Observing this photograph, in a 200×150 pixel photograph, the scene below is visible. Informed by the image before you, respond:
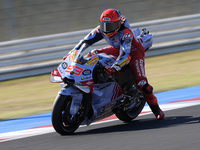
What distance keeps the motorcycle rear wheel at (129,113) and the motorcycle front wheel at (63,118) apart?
80cm

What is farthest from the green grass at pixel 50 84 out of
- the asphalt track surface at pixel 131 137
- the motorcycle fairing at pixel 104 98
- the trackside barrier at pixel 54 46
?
the motorcycle fairing at pixel 104 98

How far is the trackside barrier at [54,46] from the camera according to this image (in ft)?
36.0

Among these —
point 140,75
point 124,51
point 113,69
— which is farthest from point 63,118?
point 140,75

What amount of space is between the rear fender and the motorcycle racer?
53cm

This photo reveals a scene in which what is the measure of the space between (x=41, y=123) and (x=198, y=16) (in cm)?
752

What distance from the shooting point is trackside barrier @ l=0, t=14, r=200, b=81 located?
11.0m

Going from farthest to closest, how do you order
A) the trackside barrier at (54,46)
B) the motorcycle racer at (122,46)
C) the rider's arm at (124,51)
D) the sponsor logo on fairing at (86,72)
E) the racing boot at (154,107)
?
1. the trackside barrier at (54,46)
2. the racing boot at (154,107)
3. the motorcycle racer at (122,46)
4. the rider's arm at (124,51)
5. the sponsor logo on fairing at (86,72)

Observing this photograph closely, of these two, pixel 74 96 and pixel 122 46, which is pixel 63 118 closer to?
pixel 74 96

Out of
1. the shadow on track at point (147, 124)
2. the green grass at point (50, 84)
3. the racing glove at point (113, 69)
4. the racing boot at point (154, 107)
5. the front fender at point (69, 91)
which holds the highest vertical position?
the racing glove at point (113, 69)

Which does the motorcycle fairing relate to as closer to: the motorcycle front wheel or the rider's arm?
the motorcycle front wheel

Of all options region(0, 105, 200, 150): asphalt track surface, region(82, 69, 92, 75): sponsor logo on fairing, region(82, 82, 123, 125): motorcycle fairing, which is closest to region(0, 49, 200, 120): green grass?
region(0, 105, 200, 150): asphalt track surface

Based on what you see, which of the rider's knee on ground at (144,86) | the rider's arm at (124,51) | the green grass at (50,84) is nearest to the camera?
the rider's arm at (124,51)

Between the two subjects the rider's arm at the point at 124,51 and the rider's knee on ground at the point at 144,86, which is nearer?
the rider's arm at the point at 124,51

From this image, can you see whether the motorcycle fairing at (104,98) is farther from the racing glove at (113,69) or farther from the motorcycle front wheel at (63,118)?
the racing glove at (113,69)
